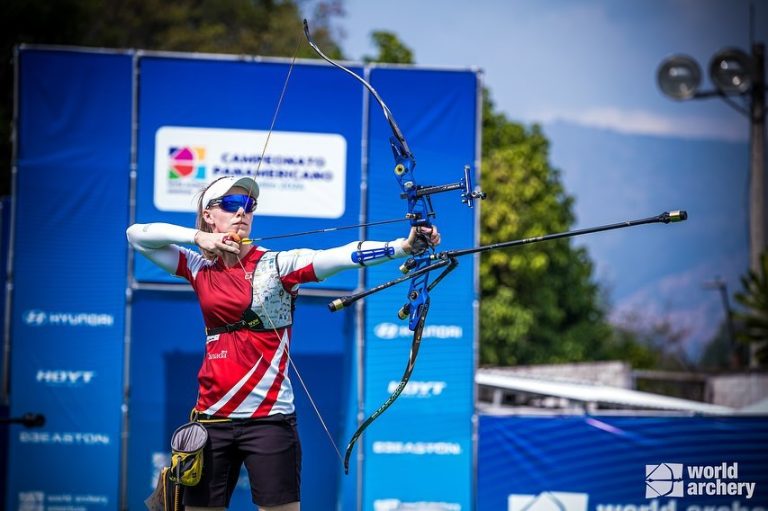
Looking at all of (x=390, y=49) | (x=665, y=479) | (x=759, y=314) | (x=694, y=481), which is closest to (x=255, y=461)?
(x=665, y=479)

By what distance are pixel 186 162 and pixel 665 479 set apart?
393 cm

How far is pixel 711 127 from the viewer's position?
79.7 metres

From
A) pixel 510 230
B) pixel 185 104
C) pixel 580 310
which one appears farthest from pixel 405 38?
pixel 185 104

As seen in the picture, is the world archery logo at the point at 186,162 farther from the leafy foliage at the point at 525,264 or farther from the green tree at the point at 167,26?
the leafy foliage at the point at 525,264

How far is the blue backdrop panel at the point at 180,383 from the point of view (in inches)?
315

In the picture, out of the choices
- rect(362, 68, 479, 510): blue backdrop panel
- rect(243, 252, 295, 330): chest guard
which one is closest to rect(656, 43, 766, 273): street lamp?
rect(362, 68, 479, 510): blue backdrop panel

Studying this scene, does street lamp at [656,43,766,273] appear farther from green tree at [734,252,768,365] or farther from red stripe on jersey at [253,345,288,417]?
red stripe on jersey at [253,345,288,417]

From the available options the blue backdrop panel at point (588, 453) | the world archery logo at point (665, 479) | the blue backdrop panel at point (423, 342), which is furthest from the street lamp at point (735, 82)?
the world archery logo at point (665, 479)

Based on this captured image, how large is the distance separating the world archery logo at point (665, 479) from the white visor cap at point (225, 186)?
9.10 ft

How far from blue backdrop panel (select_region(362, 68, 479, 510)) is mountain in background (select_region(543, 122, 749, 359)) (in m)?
56.9

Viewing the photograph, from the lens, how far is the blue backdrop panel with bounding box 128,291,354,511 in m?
7.99

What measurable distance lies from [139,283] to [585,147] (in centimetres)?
7256

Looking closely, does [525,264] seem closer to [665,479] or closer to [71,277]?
[71,277]

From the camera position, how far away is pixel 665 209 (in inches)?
2589
